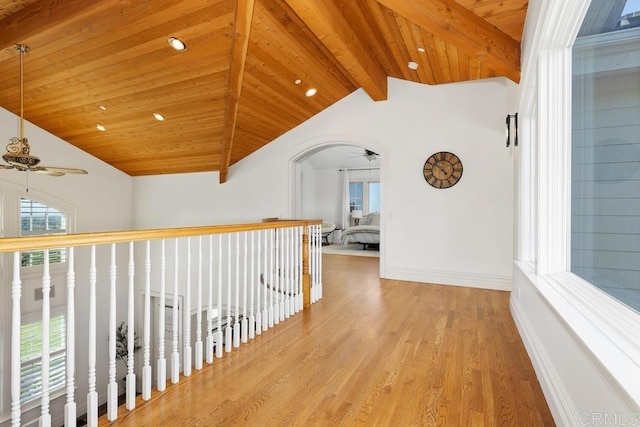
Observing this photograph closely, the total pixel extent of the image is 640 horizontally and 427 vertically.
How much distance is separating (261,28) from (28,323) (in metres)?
6.26

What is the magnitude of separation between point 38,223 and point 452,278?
7333mm

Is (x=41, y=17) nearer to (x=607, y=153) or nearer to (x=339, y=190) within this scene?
(x=607, y=153)

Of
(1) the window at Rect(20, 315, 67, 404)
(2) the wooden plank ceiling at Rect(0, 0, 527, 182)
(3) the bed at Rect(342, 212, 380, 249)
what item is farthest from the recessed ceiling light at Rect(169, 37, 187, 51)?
(3) the bed at Rect(342, 212, 380, 249)

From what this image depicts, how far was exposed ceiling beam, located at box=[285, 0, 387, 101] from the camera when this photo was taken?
9.74 feet

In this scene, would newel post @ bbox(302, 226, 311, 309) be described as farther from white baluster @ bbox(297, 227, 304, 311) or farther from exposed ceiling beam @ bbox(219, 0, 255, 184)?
exposed ceiling beam @ bbox(219, 0, 255, 184)

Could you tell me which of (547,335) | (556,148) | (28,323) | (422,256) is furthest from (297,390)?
(28,323)

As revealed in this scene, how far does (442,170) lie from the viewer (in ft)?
15.2

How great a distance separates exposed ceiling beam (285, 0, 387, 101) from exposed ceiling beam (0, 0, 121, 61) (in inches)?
68.0

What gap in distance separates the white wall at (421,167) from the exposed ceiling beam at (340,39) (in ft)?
2.29

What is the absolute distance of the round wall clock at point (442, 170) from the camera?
15.0 feet

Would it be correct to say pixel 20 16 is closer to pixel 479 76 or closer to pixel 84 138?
pixel 84 138

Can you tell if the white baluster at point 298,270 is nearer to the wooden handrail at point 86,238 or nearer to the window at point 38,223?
the wooden handrail at point 86,238

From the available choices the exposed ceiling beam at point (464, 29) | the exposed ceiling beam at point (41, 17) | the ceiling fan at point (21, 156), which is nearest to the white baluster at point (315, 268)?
the exposed ceiling beam at point (464, 29)

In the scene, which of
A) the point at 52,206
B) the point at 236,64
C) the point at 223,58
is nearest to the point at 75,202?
the point at 52,206
